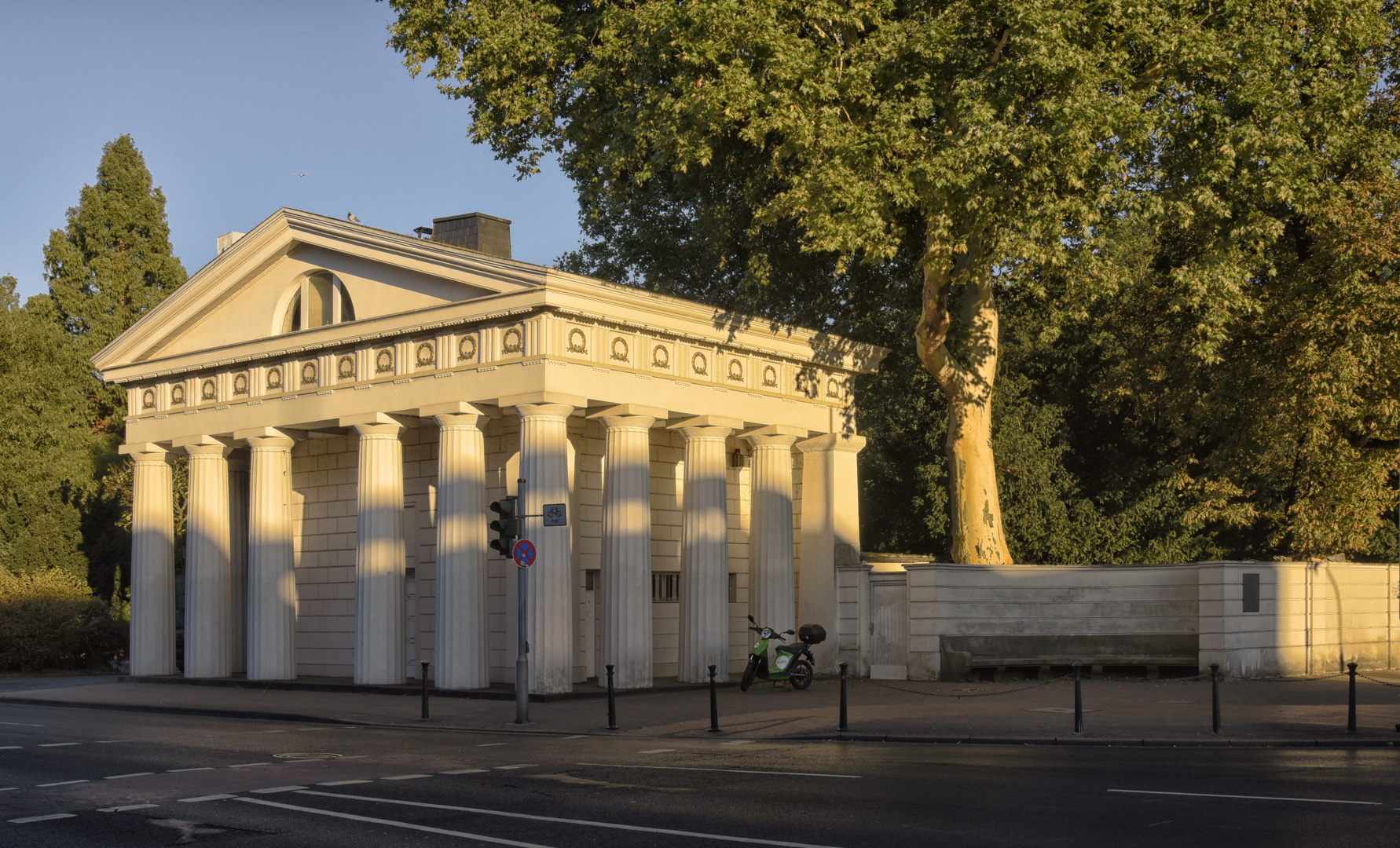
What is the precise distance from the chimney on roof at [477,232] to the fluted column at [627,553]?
6.59 metres

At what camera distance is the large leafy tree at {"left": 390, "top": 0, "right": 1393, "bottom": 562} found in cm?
2448

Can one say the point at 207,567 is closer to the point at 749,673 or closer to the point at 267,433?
the point at 267,433

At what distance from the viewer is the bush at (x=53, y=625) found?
3638 centimetres

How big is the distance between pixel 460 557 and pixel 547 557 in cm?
213

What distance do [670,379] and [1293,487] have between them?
15697mm

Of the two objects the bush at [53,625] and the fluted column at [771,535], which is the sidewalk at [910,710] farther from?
the bush at [53,625]

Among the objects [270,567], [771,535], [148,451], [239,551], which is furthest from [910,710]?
[148,451]

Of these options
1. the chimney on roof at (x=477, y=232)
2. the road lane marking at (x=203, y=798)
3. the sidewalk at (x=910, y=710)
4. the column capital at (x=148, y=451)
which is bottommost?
the sidewalk at (x=910, y=710)

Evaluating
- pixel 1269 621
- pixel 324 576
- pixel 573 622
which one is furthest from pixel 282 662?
pixel 1269 621

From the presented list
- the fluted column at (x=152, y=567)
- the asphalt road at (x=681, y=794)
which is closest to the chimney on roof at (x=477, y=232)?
the fluted column at (x=152, y=567)

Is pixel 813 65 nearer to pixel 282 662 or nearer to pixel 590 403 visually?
pixel 590 403

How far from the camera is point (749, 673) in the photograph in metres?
25.5

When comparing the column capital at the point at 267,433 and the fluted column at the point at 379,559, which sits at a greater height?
the column capital at the point at 267,433

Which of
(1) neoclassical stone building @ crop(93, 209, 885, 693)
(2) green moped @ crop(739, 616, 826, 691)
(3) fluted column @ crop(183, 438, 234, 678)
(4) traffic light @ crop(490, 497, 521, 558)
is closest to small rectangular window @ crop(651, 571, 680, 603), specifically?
(1) neoclassical stone building @ crop(93, 209, 885, 693)
